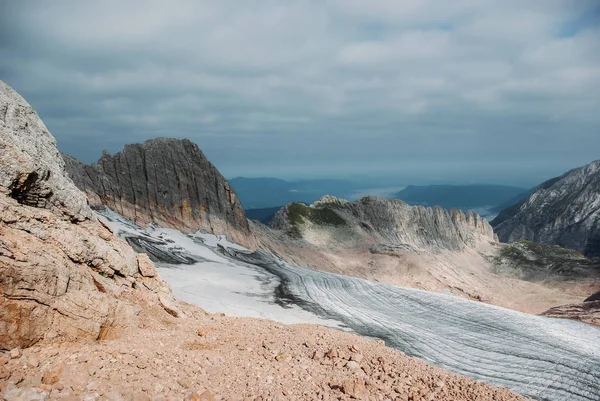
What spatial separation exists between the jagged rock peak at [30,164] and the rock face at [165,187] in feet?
93.9

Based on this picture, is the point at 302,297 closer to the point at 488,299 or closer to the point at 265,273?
the point at 265,273

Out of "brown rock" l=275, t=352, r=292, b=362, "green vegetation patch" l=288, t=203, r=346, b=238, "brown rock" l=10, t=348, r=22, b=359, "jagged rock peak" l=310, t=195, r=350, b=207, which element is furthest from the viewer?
"jagged rock peak" l=310, t=195, r=350, b=207

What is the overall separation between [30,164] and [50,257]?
3592 millimetres

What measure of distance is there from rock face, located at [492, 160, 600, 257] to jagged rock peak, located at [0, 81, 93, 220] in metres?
167

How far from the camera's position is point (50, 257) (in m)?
12.0

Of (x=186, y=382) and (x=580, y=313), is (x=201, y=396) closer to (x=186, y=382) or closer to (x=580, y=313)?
(x=186, y=382)

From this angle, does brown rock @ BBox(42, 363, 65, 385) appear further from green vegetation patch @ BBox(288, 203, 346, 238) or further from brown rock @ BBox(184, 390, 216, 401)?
green vegetation patch @ BBox(288, 203, 346, 238)

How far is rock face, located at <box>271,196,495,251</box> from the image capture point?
94.8 meters

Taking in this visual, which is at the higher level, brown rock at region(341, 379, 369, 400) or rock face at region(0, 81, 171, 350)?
rock face at region(0, 81, 171, 350)

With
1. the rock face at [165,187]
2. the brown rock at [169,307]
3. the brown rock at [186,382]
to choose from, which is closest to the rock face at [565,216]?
the rock face at [165,187]

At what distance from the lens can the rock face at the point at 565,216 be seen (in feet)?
496

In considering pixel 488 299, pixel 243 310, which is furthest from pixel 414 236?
pixel 243 310

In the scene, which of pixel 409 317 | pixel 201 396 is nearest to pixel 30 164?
pixel 201 396

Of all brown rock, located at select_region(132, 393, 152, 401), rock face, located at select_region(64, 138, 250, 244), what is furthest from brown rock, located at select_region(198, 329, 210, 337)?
rock face, located at select_region(64, 138, 250, 244)
